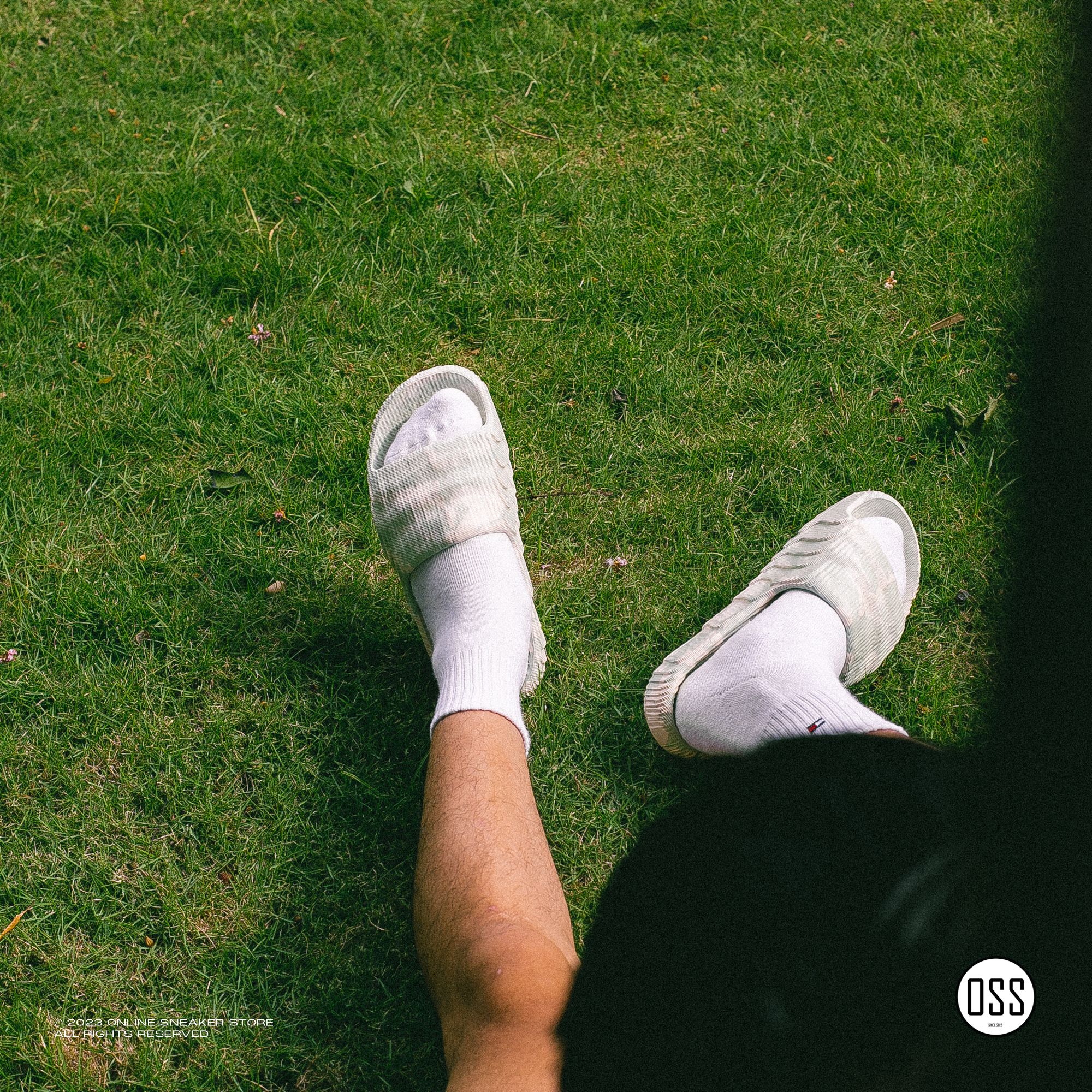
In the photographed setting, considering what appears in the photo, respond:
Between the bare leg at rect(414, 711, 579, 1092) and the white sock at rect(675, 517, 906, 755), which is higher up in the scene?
the white sock at rect(675, 517, 906, 755)

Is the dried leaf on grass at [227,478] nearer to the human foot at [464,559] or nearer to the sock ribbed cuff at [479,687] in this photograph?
the human foot at [464,559]

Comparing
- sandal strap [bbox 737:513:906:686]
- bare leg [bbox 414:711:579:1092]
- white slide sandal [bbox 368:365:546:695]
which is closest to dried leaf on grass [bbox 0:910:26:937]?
bare leg [bbox 414:711:579:1092]

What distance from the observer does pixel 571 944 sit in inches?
62.1

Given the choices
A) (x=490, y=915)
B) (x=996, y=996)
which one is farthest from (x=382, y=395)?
(x=996, y=996)

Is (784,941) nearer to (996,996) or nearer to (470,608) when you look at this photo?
(996,996)

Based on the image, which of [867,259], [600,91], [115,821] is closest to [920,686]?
[867,259]

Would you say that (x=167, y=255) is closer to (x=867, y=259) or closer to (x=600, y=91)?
(x=600, y=91)

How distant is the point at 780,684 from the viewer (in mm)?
1863

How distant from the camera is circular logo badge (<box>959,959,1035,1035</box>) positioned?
101 cm

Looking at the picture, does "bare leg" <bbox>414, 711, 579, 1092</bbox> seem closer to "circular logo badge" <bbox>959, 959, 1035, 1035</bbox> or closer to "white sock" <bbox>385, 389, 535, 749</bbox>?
"white sock" <bbox>385, 389, 535, 749</bbox>

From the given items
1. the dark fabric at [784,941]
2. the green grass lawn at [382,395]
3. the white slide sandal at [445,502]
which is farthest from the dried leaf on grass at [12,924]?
the dark fabric at [784,941]

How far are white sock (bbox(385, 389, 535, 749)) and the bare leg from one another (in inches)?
2.5

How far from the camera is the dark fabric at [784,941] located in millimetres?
1021

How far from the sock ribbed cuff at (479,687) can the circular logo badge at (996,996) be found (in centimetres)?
93
